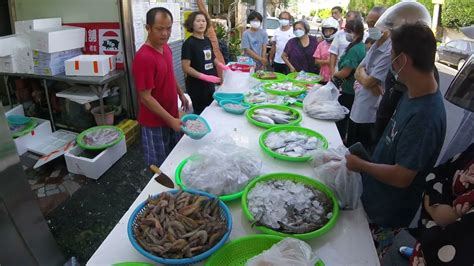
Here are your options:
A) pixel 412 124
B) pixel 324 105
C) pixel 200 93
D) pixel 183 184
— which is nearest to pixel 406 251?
pixel 324 105

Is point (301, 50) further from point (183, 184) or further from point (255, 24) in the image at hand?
point (183, 184)

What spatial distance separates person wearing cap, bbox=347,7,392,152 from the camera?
2.81 m

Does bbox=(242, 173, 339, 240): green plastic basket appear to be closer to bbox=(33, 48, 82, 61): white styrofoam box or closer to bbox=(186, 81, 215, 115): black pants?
bbox=(186, 81, 215, 115): black pants

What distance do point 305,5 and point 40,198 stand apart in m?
39.1

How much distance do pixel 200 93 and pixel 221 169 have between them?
7.77 feet

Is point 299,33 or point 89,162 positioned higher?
point 299,33

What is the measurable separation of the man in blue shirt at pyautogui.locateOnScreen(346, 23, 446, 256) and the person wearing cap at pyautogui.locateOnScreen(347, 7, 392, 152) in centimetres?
130

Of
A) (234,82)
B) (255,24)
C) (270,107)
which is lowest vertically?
(270,107)

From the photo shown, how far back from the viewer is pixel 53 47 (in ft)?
13.0

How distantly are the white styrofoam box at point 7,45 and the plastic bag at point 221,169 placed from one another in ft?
13.0

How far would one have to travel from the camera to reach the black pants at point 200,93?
3.84 metres

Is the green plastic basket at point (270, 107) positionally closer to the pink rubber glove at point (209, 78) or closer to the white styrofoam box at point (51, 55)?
the pink rubber glove at point (209, 78)

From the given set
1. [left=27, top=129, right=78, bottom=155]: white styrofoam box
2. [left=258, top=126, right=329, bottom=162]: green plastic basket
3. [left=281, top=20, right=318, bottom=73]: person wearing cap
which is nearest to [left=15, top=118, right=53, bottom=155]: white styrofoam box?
[left=27, top=129, right=78, bottom=155]: white styrofoam box

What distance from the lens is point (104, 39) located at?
450 centimetres
